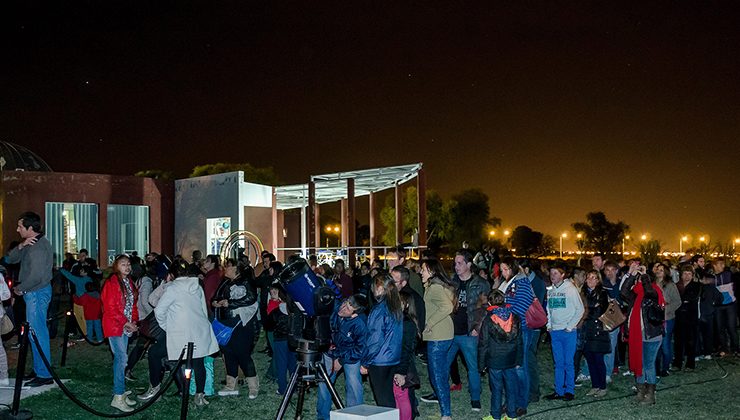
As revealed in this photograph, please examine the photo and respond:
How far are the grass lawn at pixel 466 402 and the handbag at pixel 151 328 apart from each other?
2.71 ft

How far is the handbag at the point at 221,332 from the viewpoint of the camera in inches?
380

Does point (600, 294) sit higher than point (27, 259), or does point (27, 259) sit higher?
point (27, 259)

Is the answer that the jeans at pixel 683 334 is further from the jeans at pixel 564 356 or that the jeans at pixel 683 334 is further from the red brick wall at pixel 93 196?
the red brick wall at pixel 93 196

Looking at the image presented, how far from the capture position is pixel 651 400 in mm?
9789

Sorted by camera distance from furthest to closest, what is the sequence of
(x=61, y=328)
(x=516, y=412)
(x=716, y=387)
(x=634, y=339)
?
(x=61, y=328), (x=716, y=387), (x=634, y=339), (x=516, y=412)

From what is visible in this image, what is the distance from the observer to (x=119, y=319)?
8977 millimetres

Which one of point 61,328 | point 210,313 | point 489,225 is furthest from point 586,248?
point 210,313

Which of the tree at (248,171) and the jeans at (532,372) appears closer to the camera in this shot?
the jeans at (532,372)

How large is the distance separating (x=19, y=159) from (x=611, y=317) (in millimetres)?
40425

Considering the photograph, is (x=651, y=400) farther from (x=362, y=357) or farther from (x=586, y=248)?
(x=586, y=248)

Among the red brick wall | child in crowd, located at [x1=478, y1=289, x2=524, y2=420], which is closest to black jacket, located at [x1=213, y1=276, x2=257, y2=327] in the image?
child in crowd, located at [x1=478, y1=289, x2=524, y2=420]

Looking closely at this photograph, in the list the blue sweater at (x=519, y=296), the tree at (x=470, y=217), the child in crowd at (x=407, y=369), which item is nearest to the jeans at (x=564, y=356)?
the blue sweater at (x=519, y=296)

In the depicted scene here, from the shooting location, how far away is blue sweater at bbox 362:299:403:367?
732cm

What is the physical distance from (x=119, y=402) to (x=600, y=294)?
21.3 feet
